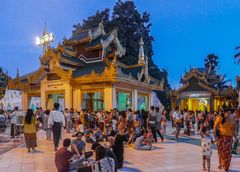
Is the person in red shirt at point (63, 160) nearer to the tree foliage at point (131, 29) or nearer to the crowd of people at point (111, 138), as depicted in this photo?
the crowd of people at point (111, 138)

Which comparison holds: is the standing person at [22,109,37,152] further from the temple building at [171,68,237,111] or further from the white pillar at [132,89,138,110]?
the temple building at [171,68,237,111]

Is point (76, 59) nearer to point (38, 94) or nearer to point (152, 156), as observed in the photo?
point (38, 94)

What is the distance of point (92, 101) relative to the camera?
28219mm

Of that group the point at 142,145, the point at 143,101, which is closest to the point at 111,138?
the point at 142,145

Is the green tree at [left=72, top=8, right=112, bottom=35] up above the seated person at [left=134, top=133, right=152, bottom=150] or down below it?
above

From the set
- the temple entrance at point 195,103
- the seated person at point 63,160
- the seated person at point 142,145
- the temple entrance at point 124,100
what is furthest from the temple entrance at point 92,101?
the seated person at point 63,160

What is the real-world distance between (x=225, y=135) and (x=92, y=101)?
20.9 m

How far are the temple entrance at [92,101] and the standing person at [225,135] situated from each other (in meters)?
19.7

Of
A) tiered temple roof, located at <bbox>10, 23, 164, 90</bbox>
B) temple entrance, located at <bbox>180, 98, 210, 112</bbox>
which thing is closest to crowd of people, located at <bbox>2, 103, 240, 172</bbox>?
tiered temple roof, located at <bbox>10, 23, 164, 90</bbox>

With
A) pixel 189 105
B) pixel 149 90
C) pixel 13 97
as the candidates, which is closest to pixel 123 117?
pixel 149 90

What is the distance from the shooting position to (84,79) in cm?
2419

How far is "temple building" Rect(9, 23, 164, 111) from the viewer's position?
23784 mm

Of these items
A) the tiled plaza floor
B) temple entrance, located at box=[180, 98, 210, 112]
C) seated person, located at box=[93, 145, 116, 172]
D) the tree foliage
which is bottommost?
the tiled plaza floor

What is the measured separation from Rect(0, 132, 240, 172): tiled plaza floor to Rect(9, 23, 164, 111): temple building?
1201cm
